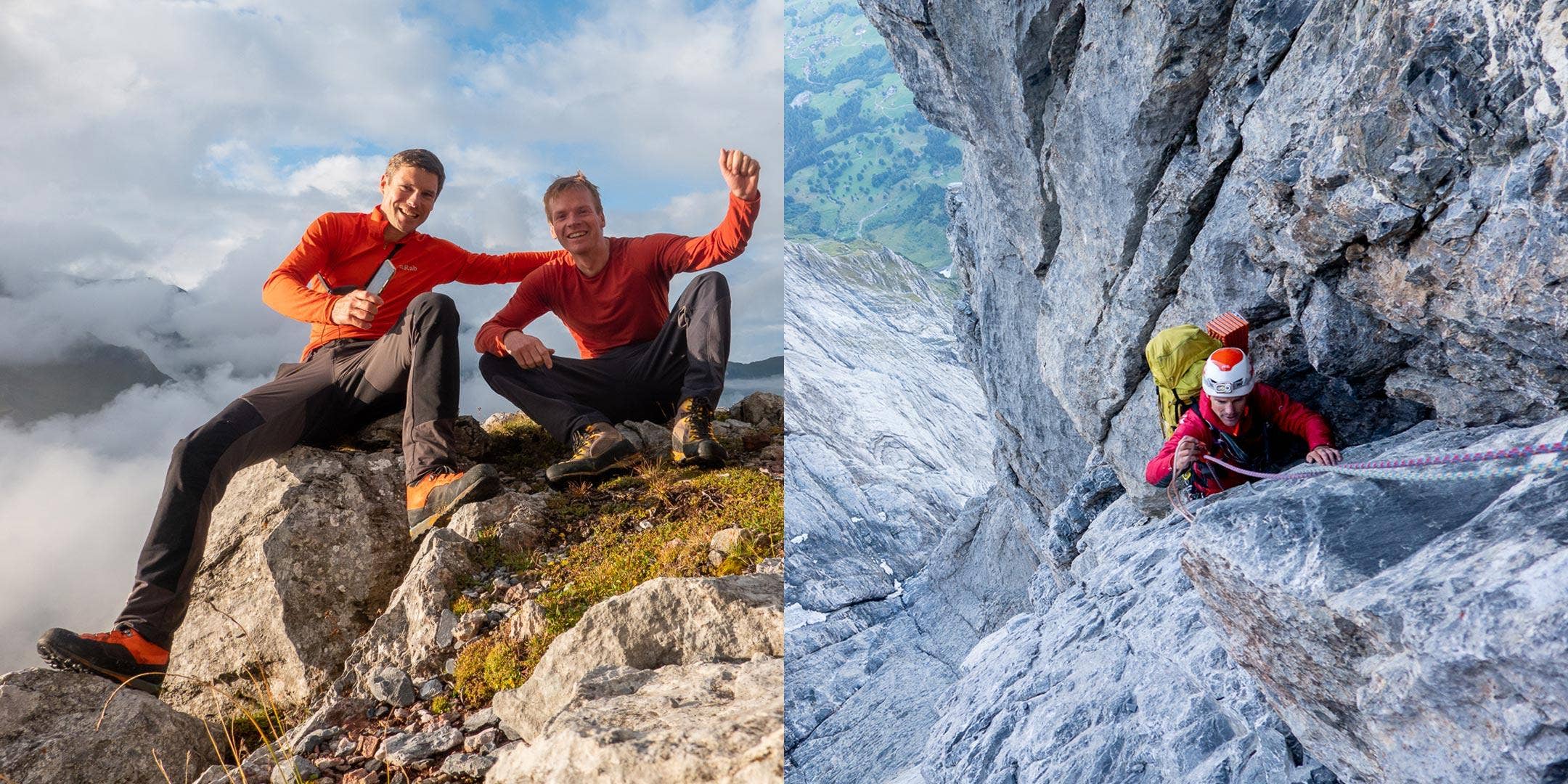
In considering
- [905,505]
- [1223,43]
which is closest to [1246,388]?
[1223,43]

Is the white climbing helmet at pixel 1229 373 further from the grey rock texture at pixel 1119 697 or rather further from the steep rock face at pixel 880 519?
the steep rock face at pixel 880 519

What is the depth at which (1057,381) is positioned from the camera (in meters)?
13.7

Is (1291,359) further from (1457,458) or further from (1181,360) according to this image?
(1457,458)

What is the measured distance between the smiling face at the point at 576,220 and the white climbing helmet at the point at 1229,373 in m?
7.18

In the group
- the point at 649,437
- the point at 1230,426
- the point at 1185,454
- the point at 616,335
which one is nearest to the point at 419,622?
the point at 649,437

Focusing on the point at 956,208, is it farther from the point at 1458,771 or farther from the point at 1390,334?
the point at 1458,771

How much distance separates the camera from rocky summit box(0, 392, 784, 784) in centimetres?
487

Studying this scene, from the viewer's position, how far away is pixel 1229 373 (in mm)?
6195

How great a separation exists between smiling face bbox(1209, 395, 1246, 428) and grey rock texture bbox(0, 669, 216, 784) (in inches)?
342

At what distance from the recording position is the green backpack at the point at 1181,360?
7102 millimetres

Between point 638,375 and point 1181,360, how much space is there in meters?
6.20

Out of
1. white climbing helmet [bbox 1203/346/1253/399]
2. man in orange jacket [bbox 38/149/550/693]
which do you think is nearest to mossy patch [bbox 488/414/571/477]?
man in orange jacket [bbox 38/149/550/693]

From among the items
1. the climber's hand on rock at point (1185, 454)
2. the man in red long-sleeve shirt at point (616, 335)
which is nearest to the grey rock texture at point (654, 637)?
the man in red long-sleeve shirt at point (616, 335)

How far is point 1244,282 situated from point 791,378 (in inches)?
3615
